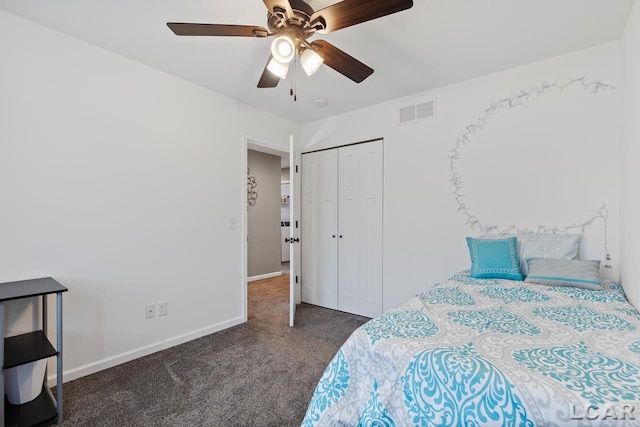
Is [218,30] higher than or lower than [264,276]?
higher

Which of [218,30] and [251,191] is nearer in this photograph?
[218,30]

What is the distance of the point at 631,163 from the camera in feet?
5.82

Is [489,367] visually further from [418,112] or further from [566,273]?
[418,112]

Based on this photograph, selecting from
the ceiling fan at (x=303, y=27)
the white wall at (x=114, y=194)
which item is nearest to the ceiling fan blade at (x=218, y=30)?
the ceiling fan at (x=303, y=27)

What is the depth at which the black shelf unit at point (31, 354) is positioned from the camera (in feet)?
5.20

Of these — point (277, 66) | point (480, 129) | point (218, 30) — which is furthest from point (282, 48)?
point (480, 129)

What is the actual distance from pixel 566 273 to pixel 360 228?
1923mm

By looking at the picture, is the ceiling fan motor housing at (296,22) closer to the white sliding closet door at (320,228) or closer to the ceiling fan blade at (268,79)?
the ceiling fan blade at (268,79)

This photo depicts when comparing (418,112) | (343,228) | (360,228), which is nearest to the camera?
(418,112)

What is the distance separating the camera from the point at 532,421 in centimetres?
84

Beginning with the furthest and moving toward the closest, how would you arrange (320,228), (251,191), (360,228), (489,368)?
(251,191), (320,228), (360,228), (489,368)

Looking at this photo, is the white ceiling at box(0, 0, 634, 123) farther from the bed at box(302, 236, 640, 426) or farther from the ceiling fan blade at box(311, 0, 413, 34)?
the bed at box(302, 236, 640, 426)

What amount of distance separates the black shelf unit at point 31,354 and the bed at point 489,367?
1.52 meters

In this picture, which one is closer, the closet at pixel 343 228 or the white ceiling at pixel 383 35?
the white ceiling at pixel 383 35
